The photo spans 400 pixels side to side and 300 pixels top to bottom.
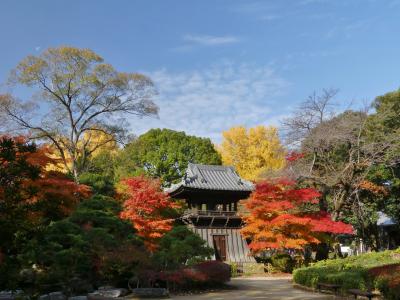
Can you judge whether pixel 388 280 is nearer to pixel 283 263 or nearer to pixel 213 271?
pixel 213 271

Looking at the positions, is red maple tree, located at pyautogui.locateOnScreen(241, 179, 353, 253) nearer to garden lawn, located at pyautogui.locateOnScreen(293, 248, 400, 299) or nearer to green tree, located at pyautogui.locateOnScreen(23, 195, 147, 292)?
garden lawn, located at pyautogui.locateOnScreen(293, 248, 400, 299)

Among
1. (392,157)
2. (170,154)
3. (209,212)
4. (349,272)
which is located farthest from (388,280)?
(170,154)

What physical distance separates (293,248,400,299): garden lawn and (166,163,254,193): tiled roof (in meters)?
12.2

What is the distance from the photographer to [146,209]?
23.6 m

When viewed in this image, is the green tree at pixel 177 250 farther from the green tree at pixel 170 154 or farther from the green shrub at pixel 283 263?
the green tree at pixel 170 154

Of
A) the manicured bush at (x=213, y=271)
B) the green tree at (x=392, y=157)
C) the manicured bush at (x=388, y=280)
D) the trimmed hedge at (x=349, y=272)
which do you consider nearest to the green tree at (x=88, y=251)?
the manicured bush at (x=213, y=271)

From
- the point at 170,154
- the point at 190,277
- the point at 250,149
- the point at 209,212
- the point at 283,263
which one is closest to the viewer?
the point at 190,277

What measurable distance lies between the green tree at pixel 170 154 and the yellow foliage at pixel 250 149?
2.52m

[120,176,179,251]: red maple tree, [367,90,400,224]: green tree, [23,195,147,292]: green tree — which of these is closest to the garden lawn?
[23,195,147,292]: green tree

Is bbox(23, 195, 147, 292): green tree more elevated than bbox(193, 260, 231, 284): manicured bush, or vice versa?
bbox(23, 195, 147, 292): green tree

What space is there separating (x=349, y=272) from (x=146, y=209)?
11.7 meters

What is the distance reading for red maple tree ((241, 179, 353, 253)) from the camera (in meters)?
24.3

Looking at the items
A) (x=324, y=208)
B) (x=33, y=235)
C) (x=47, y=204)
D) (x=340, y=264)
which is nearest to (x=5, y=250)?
(x=33, y=235)

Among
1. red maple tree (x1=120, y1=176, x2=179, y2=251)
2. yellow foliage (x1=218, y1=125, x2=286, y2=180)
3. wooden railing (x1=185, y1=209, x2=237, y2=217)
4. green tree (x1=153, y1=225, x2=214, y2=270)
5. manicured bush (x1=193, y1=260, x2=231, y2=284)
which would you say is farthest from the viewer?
yellow foliage (x1=218, y1=125, x2=286, y2=180)
